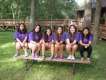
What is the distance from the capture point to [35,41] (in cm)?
982

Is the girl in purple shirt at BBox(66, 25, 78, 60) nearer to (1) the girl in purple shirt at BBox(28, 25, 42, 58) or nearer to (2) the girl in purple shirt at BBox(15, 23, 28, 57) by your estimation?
(1) the girl in purple shirt at BBox(28, 25, 42, 58)

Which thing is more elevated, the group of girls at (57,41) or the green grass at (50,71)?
the group of girls at (57,41)

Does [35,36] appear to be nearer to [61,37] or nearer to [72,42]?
[61,37]

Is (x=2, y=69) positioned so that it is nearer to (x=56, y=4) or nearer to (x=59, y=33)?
(x=59, y=33)

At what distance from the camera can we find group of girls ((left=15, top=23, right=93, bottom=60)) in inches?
370

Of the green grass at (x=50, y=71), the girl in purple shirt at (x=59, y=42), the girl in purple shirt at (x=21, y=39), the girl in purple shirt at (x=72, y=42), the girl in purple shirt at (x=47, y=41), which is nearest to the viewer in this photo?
the green grass at (x=50, y=71)

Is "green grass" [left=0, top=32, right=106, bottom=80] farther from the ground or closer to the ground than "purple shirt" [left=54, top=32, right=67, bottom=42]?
closer to the ground

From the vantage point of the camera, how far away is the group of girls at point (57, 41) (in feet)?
30.9

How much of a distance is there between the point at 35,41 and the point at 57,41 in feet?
2.56

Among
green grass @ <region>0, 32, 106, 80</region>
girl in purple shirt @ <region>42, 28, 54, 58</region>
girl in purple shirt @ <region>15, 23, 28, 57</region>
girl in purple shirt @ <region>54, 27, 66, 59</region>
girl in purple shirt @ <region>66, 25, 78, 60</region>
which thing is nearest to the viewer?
green grass @ <region>0, 32, 106, 80</region>

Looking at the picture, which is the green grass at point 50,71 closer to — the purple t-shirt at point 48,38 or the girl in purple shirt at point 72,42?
the girl in purple shirt at point 72,42

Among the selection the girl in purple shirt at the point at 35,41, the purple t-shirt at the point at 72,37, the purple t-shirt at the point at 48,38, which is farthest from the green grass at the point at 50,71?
the purple t-shirt at the point at 72,37

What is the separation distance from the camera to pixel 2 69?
992 cm

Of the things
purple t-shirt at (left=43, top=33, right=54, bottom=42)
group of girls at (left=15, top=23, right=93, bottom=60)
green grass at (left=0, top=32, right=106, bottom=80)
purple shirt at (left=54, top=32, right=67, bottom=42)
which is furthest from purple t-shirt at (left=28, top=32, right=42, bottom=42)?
green grass at (left=0, top=32, right=106, bottom=80)
